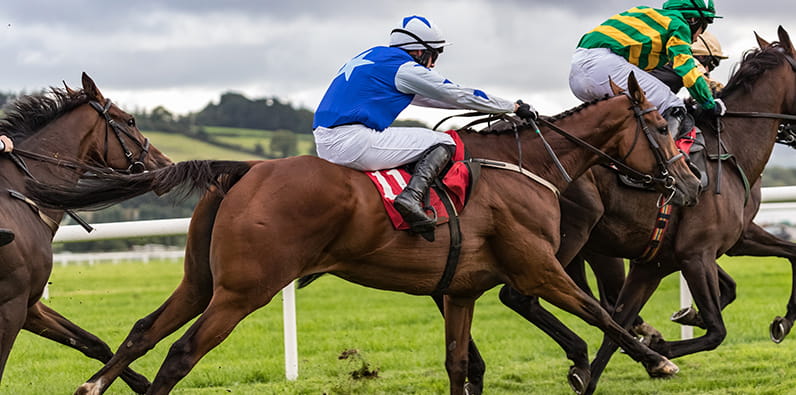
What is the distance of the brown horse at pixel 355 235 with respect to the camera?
163 inches

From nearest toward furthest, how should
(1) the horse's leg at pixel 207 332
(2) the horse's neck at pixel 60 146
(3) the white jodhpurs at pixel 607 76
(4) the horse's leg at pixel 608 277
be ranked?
(1) the horse's leg at pixel 207 332 → (2) the horse's neck at pixel 60 146 → (3) the white jodhpurs at pixel 607 76 → (4) the horse's leg at pixel 608 277

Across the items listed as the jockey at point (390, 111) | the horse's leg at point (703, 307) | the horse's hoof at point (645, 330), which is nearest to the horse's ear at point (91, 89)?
the jockey at point (390, 111)

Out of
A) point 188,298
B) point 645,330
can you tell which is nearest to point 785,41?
point 645,330

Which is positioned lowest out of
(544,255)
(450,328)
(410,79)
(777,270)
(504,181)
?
(777,270)

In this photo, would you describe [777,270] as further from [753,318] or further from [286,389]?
[286,389]

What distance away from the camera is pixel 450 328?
5.20 meters

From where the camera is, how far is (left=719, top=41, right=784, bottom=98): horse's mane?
628 centimetres

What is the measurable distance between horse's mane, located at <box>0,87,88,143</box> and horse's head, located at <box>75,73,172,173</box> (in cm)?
10

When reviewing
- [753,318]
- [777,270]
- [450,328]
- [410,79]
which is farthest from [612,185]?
[777,270]

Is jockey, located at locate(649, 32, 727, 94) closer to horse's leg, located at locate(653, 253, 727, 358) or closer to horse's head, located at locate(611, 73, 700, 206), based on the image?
horse's leg, located at locate(653, 253, 727, 358)

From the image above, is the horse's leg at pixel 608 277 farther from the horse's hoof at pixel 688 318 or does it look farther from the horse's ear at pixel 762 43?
the horse's ear at pixel 762 43

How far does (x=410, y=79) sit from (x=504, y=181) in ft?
2.40

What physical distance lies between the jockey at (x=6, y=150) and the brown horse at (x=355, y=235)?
0.86 ft

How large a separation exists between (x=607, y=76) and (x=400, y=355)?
2789 millimetres
